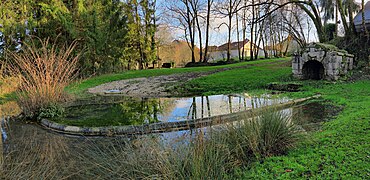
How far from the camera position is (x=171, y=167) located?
2.08 metres

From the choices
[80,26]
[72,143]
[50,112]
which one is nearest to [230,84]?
[50,112]

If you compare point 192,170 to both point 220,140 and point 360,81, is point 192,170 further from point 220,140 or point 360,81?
point 360,81

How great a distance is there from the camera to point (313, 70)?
32.5 ft

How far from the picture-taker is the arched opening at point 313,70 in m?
9.59

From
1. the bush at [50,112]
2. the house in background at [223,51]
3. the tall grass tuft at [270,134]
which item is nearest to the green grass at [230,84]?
the bush at [50,112]

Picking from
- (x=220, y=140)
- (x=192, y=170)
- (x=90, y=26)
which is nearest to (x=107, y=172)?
(x=192, y=170)

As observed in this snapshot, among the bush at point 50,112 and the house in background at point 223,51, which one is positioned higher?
the house in background at point 223,51

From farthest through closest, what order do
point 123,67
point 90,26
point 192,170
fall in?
point 123,67 < point 90,26 < point 192,170

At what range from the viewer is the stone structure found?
27.4ft

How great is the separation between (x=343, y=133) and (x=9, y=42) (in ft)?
56.8

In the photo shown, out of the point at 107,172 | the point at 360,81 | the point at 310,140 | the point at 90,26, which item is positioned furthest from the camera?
the point at 90,26

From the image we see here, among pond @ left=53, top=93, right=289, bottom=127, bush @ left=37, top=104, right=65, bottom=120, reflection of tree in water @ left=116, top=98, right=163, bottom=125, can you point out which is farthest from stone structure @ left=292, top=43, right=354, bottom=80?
bush @ left=37, top=104, right=65, bottom=120

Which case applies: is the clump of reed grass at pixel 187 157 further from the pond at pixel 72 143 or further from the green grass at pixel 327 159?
the green grass at pixel 327 159

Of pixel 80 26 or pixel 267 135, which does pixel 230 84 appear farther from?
pixel 80 26
